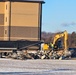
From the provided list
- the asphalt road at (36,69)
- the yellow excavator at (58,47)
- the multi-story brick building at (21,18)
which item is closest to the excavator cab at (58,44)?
the yellow excavator at (58,47)

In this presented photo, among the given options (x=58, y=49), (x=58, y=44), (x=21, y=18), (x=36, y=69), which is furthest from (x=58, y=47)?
(x=36, y=69)

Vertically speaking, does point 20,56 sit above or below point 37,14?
below

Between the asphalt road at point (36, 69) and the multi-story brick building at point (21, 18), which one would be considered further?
the multi-story brick building at point (21, 18)

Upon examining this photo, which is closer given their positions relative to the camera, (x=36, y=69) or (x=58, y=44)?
(x=36, y=69)

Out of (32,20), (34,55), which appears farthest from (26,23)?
(34,55)

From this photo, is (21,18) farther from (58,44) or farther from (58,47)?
(58,47)

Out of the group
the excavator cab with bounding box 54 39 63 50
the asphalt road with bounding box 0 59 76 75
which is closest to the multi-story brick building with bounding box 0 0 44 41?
the excavator cab with bounding box 54 39 63 50

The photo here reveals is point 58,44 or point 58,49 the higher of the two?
point 58,44

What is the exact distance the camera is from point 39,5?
62.6 m

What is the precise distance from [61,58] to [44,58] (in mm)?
1998

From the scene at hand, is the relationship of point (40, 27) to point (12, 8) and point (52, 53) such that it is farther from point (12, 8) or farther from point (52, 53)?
point (52, 53)

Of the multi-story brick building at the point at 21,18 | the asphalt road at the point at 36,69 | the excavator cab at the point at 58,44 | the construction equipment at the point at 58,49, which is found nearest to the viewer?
the asphalt road at the point at 36,69

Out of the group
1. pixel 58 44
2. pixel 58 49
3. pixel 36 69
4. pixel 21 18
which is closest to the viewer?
pixel 36 69

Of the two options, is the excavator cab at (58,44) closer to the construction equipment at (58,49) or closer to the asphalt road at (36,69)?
the construction equipment at (58,49)
